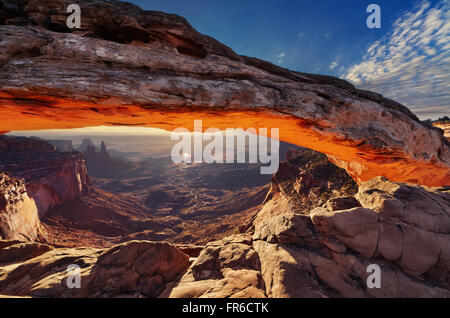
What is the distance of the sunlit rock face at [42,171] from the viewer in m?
25.2

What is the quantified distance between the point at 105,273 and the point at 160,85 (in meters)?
6.10

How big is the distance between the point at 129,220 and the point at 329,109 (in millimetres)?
38841

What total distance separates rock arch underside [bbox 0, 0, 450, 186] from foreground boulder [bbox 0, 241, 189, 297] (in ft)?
16.6

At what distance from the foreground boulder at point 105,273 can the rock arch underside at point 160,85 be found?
5.05 meters

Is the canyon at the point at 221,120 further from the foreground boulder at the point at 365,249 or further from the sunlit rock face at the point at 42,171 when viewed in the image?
the sunlit rock face at the point at 42,171

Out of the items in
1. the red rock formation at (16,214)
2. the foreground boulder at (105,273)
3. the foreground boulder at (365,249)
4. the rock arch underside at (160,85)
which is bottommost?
the red rock formation at (16,214)

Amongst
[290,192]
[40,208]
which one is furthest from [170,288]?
[40,208]

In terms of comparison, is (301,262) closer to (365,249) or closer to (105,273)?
(365,249)

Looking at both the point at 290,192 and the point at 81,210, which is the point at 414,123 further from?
the point at 81,210

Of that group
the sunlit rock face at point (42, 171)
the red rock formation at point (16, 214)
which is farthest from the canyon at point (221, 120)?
the sunlit rock face at point (42, 171)

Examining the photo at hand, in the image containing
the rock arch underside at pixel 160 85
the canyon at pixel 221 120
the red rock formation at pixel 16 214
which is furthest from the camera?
the red rock formation at pixel 16 214

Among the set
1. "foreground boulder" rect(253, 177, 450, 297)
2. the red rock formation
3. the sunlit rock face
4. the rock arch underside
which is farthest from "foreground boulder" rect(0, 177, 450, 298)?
the sunlit rock face

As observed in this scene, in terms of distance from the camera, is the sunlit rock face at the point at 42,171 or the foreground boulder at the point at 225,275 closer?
the foreground boulder at the point at 225,275

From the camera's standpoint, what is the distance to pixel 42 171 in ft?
94.1
